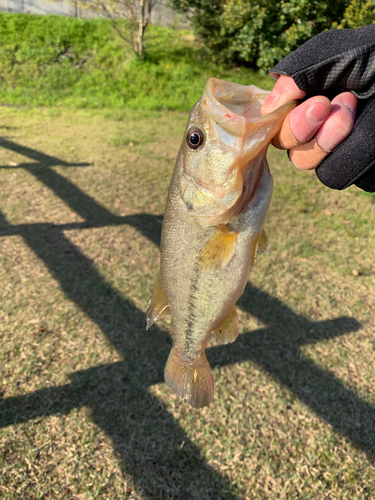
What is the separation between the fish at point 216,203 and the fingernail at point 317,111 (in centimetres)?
8

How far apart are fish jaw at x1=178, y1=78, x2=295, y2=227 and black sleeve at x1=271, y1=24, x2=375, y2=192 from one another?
5.5 inches

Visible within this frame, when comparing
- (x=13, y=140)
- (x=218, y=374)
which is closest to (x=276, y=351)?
(x=218, y=374)

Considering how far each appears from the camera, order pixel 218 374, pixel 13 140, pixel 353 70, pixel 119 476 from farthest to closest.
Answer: pixel 13 140 → pixel 218 374 → pixel 119 476 → pixel 353 70

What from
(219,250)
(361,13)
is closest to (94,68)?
(361,13)

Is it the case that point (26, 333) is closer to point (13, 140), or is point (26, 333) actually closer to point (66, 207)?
point (66, 207)

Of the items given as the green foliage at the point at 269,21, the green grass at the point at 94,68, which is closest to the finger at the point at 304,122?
the green foliage at the point at 269,21

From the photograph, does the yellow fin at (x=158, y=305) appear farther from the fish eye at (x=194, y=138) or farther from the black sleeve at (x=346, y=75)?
the black sleeve at (x=346, y=75)

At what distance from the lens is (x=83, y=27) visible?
14297mm

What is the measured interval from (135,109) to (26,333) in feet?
29.9

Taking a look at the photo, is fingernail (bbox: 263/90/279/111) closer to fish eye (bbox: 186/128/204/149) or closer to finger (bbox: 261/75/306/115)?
finger (bbox: 261/75/306/115)

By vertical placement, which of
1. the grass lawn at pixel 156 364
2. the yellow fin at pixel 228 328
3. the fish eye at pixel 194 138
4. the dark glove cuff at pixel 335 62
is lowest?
the grass lawn at pixel 156 364

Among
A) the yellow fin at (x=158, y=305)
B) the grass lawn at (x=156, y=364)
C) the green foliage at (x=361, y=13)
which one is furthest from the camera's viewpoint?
the green foliage at (x=361, y=13)

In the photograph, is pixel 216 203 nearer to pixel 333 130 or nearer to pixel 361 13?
pixel 333 130

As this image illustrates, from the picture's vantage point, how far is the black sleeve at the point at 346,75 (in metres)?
1.44
